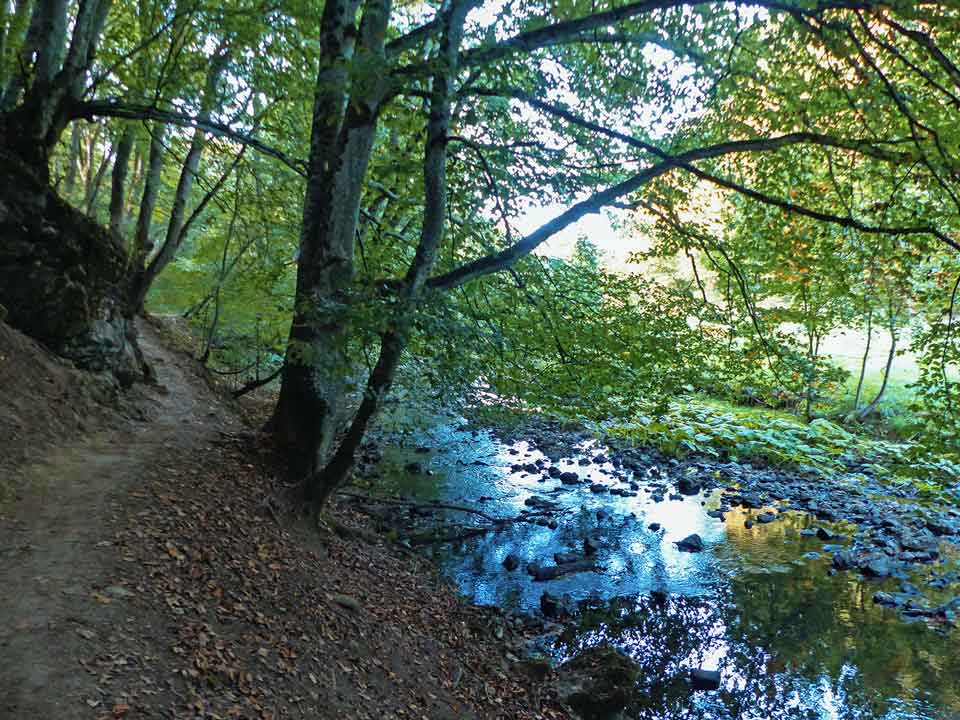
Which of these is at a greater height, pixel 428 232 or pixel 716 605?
pixel 428 232

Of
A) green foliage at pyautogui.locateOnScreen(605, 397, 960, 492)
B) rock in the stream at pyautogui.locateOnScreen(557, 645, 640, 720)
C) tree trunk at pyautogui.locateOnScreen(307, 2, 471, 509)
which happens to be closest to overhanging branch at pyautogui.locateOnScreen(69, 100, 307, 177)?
tree trunk at pyautogui.locateOnScreen(307, 2, 471, 509)

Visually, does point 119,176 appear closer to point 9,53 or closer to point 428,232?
point 9,53

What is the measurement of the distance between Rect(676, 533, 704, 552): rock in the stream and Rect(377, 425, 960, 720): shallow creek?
0.58 feet

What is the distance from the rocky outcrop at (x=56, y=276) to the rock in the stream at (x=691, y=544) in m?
10.2

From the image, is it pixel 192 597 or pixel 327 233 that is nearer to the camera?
pixel 192 597

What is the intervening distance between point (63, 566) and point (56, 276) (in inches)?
239

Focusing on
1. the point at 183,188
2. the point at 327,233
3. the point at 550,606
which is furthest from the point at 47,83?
the point at 550,606

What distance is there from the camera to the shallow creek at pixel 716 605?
755 centimetres

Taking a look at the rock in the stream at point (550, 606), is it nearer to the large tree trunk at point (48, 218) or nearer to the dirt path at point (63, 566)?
the dirt path at point (63, 566)

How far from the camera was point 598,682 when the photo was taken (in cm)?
724

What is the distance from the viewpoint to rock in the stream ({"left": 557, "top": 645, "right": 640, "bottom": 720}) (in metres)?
6.97

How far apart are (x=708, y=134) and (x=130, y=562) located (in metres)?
8.19

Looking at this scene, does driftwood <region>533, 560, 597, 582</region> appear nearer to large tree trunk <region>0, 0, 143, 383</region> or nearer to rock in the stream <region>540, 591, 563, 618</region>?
rock in the stream <region>540, 591, 563, 618</region>

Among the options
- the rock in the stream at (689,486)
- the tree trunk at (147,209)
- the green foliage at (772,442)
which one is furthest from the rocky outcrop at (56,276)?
the green foliage at (772,442)
